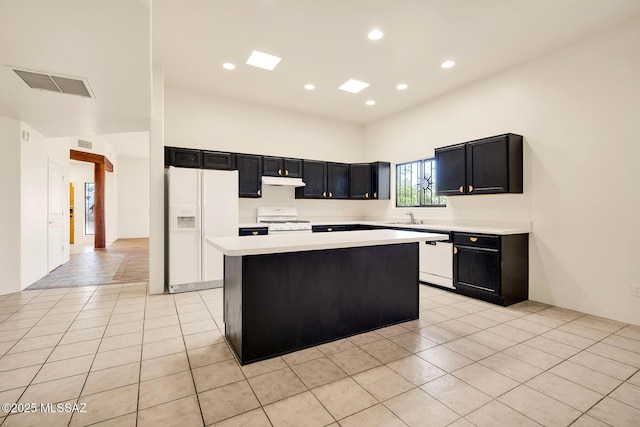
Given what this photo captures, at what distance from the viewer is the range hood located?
5.42 m

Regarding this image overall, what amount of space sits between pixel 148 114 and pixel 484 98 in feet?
16.0

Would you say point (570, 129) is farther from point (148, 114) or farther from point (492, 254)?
point (148, 114)

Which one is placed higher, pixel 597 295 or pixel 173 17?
pixel 173 17

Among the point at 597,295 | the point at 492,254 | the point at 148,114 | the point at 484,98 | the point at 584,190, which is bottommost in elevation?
the point at 597,295

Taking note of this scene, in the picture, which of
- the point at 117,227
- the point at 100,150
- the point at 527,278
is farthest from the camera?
the point at 117,227

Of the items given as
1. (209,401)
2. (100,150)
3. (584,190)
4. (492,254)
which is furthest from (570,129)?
(100,150)

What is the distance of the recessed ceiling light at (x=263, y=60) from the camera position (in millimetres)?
3969

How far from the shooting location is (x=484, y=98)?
14.9ft

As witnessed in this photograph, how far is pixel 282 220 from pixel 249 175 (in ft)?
3.50

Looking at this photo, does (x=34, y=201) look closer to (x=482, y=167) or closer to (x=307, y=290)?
(x=307, y=290)

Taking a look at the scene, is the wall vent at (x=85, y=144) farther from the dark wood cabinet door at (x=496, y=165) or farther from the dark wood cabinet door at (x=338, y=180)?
the dark wood cabinet door at (x=496, y=165)

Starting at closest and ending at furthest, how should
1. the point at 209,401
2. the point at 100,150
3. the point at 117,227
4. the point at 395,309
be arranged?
the point at 209,401 → the point at 395,309 → the point at 100,150 → the point at 117,227

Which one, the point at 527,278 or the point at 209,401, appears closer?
the point at 209,401

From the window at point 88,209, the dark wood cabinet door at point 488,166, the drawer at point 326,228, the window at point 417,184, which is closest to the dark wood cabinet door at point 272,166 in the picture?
the drawer at point 326,228
